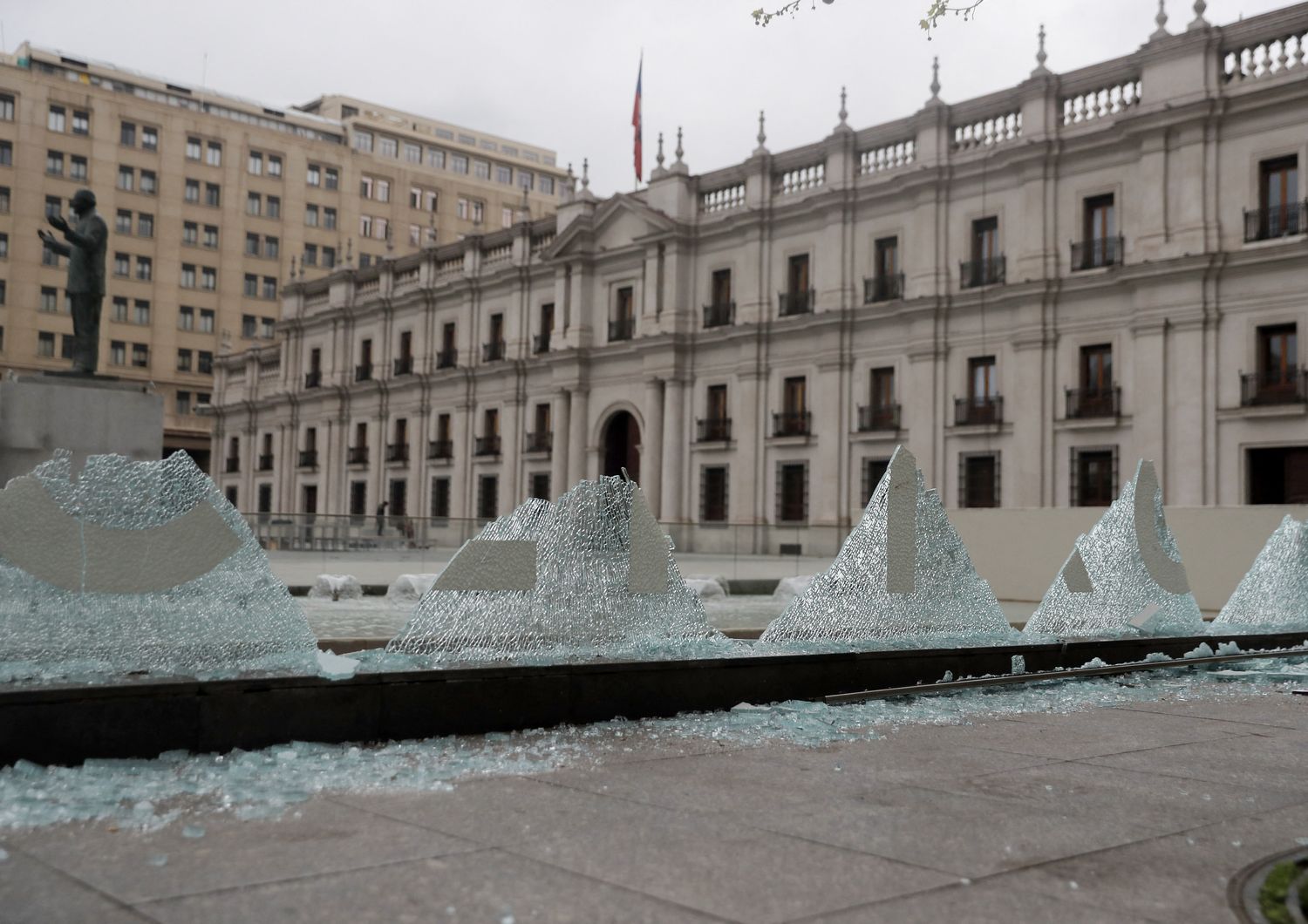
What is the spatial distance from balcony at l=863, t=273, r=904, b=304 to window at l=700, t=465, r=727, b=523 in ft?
21.5

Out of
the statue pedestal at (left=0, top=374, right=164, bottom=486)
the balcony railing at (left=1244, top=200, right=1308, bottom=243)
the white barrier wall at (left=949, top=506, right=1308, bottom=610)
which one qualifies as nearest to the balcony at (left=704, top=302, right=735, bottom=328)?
the balcony railing at (left=1244, top=200, right=1308, bottom=243)

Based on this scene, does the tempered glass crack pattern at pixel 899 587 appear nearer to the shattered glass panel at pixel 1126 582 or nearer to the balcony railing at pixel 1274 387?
the shattered glass panel at pixel 1126 582

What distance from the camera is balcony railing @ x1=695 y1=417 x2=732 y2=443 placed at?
34.9 m

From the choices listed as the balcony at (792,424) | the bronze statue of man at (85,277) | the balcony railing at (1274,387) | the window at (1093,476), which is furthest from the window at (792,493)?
the bronze statue of man at (85,277)

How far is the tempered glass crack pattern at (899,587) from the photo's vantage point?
7719 millimetres

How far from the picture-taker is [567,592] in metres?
6.59

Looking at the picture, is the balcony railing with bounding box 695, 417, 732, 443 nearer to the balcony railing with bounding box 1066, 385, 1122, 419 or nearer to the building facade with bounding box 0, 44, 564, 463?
the balcony railing with bounding box 1066, 385, 1122, 419

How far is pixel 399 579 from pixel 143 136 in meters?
55.9

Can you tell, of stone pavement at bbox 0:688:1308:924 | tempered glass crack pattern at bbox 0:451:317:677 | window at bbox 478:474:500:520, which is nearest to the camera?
stone pavement at bbox 0:688:1308:924

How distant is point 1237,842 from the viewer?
3605 millimetres

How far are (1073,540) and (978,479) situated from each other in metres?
13.8

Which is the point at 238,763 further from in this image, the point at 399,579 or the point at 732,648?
the point at 399,579

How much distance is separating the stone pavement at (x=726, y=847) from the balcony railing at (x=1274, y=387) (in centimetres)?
2199

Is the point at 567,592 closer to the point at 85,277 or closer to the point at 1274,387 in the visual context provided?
the point at 85,277
